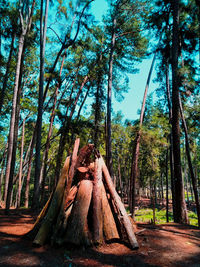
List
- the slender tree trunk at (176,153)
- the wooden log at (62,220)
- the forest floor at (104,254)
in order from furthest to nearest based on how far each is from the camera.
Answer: the slender tree trunk at (176,153)
the wooden log at (62,220)
the forest floor at (104,254)

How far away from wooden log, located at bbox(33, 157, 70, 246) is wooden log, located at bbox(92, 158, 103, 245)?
0.78 m

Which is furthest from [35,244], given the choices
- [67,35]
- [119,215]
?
[67,35]

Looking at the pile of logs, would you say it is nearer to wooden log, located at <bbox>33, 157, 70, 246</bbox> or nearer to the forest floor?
wooden log, located at <bbox>33, 157, 70, 246</bbox>

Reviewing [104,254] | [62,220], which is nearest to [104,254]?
[104,254]

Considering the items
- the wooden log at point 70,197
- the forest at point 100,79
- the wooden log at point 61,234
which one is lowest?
the wooden log at point 61,234

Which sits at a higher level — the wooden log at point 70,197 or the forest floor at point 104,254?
the wooden log at point 70,197

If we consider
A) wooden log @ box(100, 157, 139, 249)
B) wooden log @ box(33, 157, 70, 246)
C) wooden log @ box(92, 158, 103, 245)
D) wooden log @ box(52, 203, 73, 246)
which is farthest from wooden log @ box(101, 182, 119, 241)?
wooden log @ box(33, 157, 70, 246)

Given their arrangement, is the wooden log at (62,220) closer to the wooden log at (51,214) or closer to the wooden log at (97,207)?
the wooden log at (51,214)

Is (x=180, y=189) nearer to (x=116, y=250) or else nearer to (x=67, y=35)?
(x=116, y=250)

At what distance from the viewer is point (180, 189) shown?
22.1ft

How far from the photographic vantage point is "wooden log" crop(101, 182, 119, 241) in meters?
3.45

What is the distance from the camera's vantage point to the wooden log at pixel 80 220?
3.17 metres

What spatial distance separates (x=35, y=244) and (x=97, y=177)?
1923mm

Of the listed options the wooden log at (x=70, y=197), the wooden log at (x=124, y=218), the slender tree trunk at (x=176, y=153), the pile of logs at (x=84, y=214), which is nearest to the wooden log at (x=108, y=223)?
the pile of logs at (x=84, y=214)
